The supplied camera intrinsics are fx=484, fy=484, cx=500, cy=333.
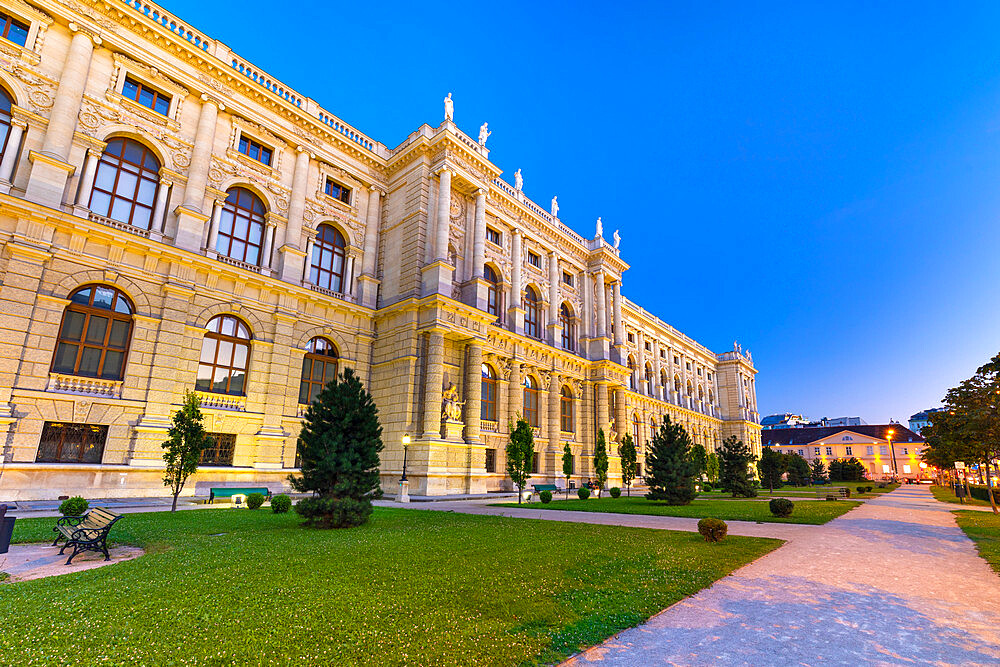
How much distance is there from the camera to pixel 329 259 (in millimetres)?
31422

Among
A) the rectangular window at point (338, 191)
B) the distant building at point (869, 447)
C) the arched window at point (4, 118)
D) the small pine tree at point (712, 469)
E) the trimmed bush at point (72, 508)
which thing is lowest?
the trimmed bush at point (72, 508)

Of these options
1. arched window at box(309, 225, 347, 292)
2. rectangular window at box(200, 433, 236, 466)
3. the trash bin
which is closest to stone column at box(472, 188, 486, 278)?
arched window at box(309, 225, 347, 292)

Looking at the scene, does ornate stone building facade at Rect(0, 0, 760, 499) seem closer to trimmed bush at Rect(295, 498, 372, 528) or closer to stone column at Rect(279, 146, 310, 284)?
stone column at Rect(279, 146, 310, 284)

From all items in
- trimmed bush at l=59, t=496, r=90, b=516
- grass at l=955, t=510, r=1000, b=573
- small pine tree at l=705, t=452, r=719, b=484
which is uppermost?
small pine tree at l=705, t=452, r=719, b=484

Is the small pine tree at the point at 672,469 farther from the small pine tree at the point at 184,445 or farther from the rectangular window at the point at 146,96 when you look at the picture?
the rectangular window at the point at 146,96

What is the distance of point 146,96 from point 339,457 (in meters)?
22.9

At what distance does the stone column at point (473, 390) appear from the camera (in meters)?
30.9

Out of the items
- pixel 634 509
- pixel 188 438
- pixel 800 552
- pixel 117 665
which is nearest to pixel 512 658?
pixel 117 665

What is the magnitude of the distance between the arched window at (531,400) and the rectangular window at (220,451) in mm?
20631

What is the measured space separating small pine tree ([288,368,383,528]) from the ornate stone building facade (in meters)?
11.9

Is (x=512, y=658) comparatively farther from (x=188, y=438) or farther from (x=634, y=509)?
(x=634, y=509)

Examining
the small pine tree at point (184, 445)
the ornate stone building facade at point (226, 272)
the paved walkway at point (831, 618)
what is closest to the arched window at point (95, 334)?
the ornate stone building facade at point (226, 272)

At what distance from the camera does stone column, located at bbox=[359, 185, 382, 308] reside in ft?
106

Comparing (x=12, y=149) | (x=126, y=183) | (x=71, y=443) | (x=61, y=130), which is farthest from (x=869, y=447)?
(x=12, y=149)
